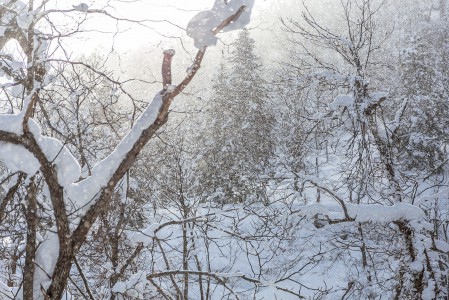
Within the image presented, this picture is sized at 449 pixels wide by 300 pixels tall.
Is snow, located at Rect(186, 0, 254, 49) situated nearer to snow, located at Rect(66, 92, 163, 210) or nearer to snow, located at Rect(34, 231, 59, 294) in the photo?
snow, located at Rect(66, 92, 163, 210)

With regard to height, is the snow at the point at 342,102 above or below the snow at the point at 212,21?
above

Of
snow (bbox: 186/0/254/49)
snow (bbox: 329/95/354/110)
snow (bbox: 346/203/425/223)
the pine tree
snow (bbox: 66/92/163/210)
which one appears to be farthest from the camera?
the pine tree

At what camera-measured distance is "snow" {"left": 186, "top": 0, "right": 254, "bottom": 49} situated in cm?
315

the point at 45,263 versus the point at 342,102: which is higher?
the point at 342,102

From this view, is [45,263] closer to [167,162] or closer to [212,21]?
[212,21]

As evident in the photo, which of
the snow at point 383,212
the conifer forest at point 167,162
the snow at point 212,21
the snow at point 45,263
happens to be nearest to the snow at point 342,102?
the conifer forest at point 167,162

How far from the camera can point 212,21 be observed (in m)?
3.22

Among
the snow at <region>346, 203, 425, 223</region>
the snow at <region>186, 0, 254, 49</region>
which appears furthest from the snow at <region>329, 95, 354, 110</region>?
the snow at <region>186, 0, 254, 49</region>

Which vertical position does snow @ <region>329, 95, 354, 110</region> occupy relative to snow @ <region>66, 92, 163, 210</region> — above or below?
above

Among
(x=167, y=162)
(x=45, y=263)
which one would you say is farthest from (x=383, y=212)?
(x=167, y=162)

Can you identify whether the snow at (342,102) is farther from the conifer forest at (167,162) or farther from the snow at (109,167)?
the snow at (109,167)

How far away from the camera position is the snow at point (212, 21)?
3.15 m

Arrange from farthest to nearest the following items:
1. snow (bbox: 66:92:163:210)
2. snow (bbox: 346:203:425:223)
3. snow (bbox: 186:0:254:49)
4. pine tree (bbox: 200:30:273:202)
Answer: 1. pine tree (bbox: 200:30:273:202)
2. snow (bbox: 346:203:425:223)
3. snow (bbox: 66:92:163:210)
4. snow (bbox: 186:0:254:49)

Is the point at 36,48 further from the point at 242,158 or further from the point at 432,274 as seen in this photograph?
the point at 242,158
